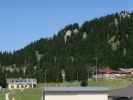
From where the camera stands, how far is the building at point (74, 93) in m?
25.6

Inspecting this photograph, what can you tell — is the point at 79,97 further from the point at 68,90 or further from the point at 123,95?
the point at 123,95

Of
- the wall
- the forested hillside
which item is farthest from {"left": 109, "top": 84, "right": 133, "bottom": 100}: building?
the forested hillside

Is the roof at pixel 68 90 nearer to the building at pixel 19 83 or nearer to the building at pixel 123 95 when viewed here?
the building at pixel 123 95

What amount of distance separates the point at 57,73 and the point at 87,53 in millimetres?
52717

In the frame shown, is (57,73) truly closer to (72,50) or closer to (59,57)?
(59,57)

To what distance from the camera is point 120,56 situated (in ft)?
516

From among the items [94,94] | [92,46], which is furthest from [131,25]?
[94,94]

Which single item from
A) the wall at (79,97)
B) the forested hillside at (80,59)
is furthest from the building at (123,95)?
the forested hillside at (80,59)

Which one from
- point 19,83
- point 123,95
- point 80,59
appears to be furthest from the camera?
point 80,59

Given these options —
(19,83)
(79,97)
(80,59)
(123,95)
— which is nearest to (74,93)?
(79,97)

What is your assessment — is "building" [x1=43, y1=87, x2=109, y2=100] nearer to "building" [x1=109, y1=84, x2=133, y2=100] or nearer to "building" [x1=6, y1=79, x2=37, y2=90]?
"building" [x1=109, y1=84, x2=133, y2=100]

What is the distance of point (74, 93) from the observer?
1013 inches

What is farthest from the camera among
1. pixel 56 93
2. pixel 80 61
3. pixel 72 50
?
pixel 72 50

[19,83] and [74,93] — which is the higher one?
[19,83]
